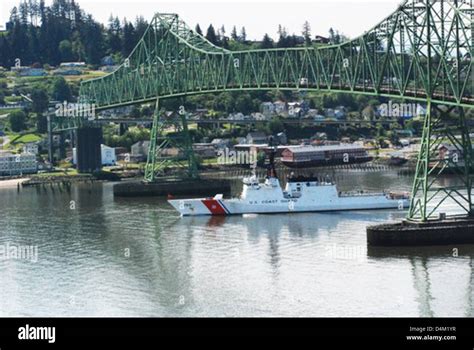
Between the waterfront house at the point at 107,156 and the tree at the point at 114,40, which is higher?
the tree at the point at 114,40

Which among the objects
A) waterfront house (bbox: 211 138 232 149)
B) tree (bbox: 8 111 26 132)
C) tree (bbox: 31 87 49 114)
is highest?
tree (bbox: 31 87 49 114)

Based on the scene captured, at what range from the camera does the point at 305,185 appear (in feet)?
175

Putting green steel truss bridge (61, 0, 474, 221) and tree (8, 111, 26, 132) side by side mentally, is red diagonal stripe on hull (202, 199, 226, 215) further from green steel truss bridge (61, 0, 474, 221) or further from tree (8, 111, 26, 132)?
tree (8, 111, 26, 132)

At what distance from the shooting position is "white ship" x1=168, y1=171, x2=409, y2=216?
5266cm

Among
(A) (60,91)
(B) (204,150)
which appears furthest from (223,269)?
(A) (60,91)

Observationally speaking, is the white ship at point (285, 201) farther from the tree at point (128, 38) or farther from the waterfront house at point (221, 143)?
the tree at point (128, 38)

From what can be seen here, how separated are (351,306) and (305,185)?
2376 cm

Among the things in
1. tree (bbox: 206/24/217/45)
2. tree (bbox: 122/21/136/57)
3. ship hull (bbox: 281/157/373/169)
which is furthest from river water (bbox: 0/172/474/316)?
tree (bbox: 122/21/136/57)

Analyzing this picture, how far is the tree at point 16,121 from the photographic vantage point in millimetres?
99875

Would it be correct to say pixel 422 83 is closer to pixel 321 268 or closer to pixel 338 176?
pixel 321 268

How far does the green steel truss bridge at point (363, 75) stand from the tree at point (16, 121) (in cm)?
976

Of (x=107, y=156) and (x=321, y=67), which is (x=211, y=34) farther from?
(x=321, y=67)

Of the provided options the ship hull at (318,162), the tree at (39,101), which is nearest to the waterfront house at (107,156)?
the ship hull at (318,162)

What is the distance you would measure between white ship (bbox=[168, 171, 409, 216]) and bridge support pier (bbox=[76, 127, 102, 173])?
31105 millimetres
